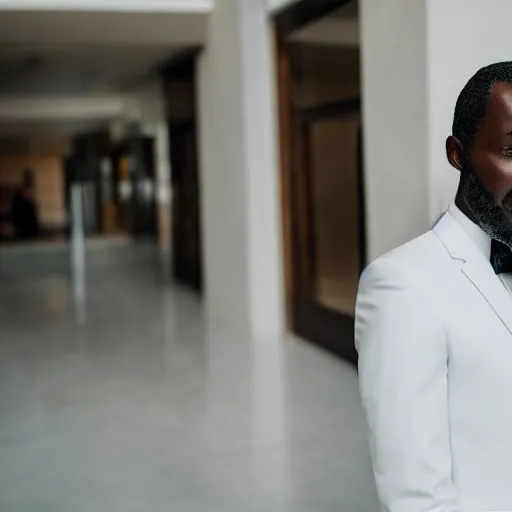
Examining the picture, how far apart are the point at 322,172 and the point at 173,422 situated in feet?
9.18

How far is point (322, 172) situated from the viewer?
22.9ft

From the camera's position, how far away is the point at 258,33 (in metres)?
7.36

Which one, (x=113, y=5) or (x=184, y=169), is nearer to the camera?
(x=113, y=5)

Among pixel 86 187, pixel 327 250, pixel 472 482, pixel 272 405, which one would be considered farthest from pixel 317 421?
pixel 86 187

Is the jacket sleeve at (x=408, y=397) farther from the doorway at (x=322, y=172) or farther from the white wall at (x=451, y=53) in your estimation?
the doorway at (x=322, y=172)

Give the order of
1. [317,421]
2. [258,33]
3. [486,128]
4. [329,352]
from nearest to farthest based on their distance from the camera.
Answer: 1. [486,128]
2. [317,421]
3. [329,352]
4. [258,33]

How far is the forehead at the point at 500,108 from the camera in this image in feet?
4.72

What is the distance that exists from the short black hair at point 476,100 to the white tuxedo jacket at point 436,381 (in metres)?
0.22

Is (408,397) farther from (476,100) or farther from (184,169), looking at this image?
(184,169)

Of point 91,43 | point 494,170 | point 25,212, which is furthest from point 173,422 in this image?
point 25,212

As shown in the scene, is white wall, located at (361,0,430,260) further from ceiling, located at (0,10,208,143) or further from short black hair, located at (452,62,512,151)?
ceiling, located at (0,10,208,143)

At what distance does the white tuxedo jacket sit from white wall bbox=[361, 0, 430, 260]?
274 cm

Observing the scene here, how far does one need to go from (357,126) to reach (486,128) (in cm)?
482

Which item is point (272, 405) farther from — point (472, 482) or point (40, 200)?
point (40, 200)
